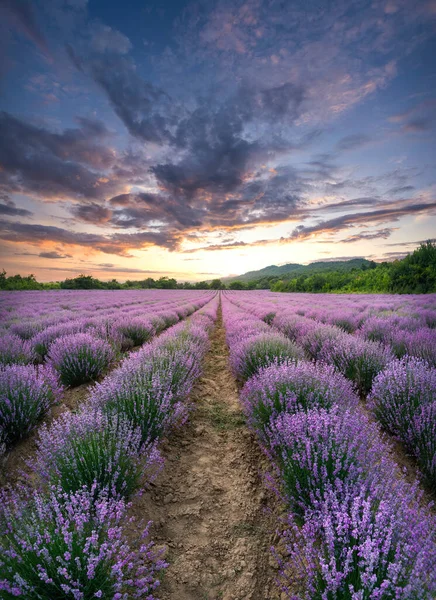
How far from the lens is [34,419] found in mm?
2961

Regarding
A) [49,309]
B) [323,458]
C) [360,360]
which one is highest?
[49,309]

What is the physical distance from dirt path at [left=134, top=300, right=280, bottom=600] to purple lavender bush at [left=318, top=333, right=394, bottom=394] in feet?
5.99

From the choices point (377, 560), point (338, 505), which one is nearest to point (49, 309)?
Answer: point (338, 505)

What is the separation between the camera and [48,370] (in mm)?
3943

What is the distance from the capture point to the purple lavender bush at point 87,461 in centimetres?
176

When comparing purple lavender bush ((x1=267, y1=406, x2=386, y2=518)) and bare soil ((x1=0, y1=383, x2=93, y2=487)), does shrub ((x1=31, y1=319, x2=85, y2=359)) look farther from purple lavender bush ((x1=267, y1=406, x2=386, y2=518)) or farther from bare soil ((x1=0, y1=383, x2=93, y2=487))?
purple lavender bush ((x1=267, y1=406, x2=386, y2=518))

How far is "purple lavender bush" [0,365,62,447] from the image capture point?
271cm

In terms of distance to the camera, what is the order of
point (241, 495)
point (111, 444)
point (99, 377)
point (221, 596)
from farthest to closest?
point (99, 377), point (241, 495), point (111, 444), point (221, 596)

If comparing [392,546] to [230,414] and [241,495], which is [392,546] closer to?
[241,495]

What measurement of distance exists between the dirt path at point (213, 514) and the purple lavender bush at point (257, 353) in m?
0.91

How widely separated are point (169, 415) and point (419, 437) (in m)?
2.18

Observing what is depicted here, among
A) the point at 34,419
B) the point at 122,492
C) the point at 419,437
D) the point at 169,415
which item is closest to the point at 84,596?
the point at 122,492

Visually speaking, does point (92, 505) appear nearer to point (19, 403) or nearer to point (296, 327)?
point (19, 403)

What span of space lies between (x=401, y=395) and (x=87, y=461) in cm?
283
